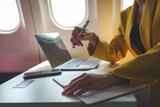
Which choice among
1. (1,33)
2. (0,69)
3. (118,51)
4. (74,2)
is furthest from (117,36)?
(0,69)

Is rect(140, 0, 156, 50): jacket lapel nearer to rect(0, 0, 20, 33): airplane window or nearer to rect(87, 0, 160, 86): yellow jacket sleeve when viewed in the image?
rect(87, 0, 160, 86): yellow jacket sleeve

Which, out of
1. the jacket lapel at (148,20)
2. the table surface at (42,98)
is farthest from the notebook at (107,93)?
the jacket lapel at (148,20)

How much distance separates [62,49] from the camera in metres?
0.89

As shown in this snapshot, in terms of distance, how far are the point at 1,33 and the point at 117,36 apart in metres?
1.00

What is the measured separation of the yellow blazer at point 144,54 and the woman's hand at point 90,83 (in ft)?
0.09

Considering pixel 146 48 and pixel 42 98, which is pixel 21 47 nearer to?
pixel 42 98

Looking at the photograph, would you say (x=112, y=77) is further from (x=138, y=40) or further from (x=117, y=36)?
(x=117, y=36)

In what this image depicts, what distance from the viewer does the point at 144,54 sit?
0.47 meters

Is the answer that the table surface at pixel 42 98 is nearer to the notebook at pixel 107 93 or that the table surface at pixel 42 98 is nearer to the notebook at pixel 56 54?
the notebook at pixel 107 93

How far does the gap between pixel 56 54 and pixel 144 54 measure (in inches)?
19.7

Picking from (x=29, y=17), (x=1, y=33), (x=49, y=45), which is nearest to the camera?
(x=49, y=45)

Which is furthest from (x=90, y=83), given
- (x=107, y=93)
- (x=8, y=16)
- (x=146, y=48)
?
(x=8, y=16)

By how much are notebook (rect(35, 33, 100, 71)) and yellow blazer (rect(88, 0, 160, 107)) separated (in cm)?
13

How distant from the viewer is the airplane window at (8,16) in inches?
44.2
